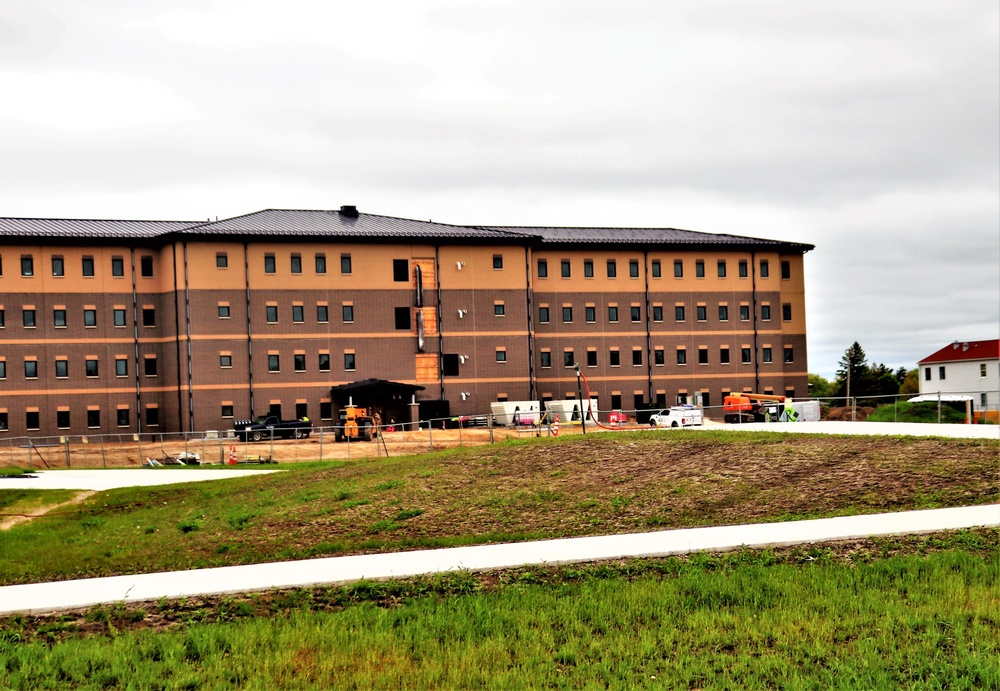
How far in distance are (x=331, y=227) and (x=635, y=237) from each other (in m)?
24.9

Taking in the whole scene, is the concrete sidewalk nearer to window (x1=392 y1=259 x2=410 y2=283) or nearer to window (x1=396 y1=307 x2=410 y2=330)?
window (x1=396 y1=307 x2=410 y2=330)

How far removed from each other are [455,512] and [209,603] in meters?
7.15

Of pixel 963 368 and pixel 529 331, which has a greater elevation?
pixel 529 331

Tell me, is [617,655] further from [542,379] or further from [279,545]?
[542,379]

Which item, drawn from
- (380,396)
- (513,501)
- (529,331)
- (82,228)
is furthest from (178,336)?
(513,501)

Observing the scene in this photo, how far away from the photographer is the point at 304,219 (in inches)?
3022

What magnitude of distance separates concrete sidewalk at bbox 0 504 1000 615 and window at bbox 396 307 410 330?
6122 cm

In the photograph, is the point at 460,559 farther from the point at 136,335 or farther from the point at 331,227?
the point at 136,335

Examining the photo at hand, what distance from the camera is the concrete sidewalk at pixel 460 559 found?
11.2 m

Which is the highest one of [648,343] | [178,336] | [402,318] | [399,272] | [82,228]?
[82,228]

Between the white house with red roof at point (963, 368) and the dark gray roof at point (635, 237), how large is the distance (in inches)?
928

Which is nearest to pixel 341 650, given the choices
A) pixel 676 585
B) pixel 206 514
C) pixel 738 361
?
pixel 676 585

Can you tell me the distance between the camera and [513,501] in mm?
18141

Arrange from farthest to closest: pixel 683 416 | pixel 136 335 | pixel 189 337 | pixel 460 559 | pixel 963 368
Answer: pixel 963 368 < pixel 136 335 < pixel 189 337 < pixel 683 416 < pixel 460 559
